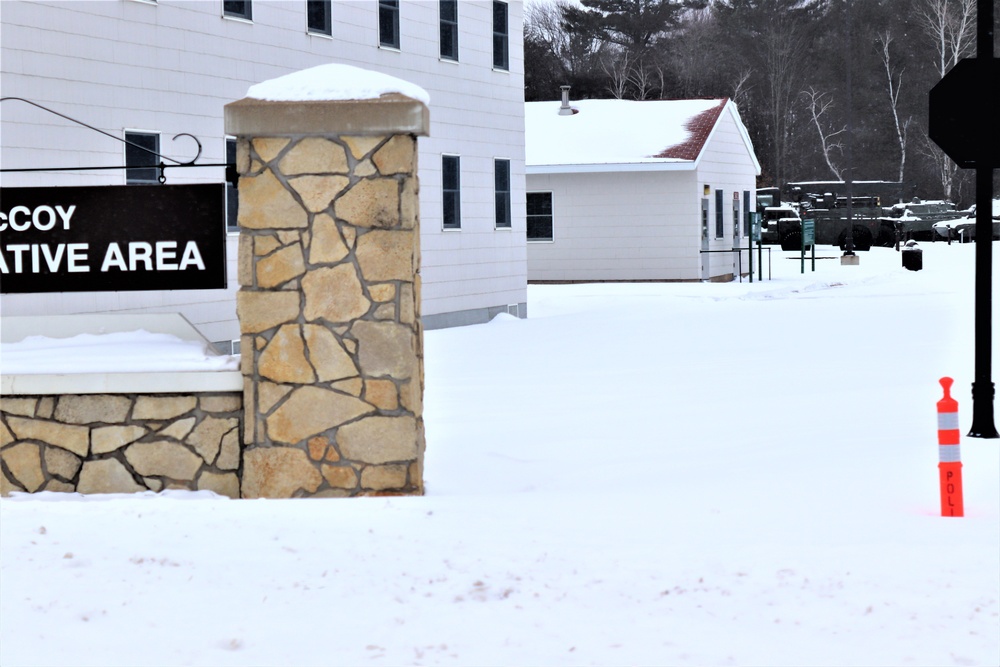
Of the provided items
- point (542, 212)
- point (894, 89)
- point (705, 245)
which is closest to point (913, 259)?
point (705, 245)

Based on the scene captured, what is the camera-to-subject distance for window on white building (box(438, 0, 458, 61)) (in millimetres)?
20688

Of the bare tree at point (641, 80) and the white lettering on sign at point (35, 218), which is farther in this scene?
the bare tree at point (641, 80)

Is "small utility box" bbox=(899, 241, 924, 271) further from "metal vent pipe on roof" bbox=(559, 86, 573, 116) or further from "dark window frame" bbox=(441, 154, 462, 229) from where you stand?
"dark window frame" bbox=(441, 154, 462, 229)

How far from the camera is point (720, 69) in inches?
2918

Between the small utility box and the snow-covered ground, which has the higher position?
the small utility box

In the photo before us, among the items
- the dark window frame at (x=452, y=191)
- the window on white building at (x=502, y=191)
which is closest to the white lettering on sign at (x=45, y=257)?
the dark window frame at (x=452, y=191)

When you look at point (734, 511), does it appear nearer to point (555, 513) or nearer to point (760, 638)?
point (555, 513)

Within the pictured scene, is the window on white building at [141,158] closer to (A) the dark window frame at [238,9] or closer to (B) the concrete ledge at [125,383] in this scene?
(A) the dark window frame at [238,9]

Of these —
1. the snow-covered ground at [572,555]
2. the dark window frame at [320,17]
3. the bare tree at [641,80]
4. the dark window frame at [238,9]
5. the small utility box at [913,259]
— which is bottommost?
the snow-covered ground at [572,555]

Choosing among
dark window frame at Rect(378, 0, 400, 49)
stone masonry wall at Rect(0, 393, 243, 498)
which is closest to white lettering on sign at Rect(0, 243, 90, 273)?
stone masonry wall at Rect(0, 393, 243, 498)

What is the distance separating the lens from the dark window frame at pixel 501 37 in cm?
2223

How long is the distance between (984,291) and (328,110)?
199 inches

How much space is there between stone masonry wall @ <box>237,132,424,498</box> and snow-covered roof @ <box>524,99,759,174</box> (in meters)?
23.6

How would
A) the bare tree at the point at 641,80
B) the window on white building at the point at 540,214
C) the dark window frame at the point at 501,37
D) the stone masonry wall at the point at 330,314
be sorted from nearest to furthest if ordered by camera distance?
1. the stone masonry wall at the point at 330,314
2. the dark window frame at the point at 501,37
3. the window on white building at the point at 540,214
4. the bare tree at the point at 641,80
